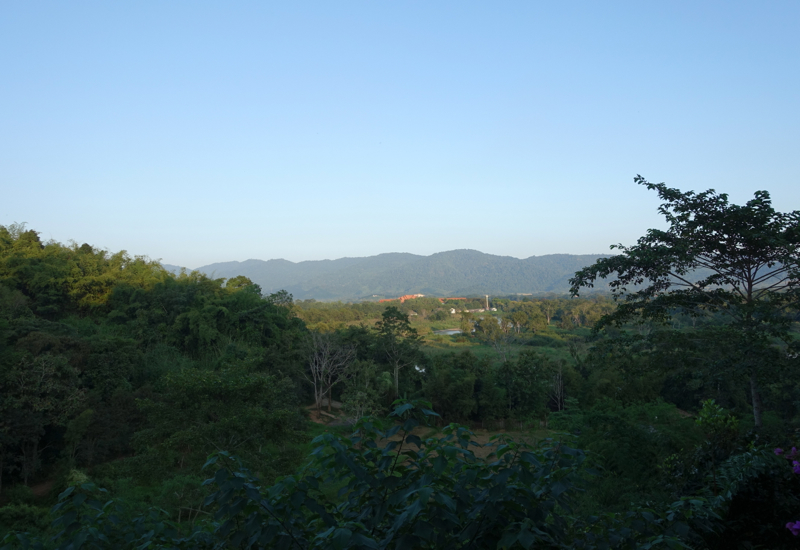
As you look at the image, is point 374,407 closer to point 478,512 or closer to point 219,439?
point 219,439

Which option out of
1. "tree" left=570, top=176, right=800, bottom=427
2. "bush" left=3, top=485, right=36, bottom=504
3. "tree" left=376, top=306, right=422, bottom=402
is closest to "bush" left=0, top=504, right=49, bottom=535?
"bush" left=3, top=485, right=36, bottom=504

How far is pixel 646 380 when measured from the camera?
72.8ft

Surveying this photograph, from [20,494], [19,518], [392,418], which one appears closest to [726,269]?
[392,418]

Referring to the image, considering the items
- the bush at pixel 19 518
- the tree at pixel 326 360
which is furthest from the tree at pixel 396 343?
the bush at pixel 19 518

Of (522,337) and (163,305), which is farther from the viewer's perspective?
(522,337)

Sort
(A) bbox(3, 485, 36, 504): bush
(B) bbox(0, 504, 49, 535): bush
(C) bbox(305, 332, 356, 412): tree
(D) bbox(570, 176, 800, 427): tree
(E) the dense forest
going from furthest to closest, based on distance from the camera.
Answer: (C) bbox(305, 332, 356, 412): tree → (A) bbox(3, 485, 36, 504): bush → (B) bbox(0, 504, 49, 535): bush → (D) bbox(570, 176, 800, 427): tree → (E) the dense forest

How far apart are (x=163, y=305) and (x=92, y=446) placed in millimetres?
10521

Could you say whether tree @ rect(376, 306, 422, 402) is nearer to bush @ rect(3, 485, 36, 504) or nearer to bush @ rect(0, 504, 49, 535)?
bush @ rect(3, 485, 36, 504)

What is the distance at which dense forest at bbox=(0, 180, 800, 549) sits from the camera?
211 cm

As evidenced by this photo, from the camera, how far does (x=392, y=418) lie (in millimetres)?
2244

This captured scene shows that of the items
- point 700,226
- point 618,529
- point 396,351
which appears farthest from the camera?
point 396,351

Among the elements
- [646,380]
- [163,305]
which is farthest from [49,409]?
[646,380]

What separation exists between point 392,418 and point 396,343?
24147mm

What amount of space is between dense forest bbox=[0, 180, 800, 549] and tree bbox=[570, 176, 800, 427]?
0.14 ft
